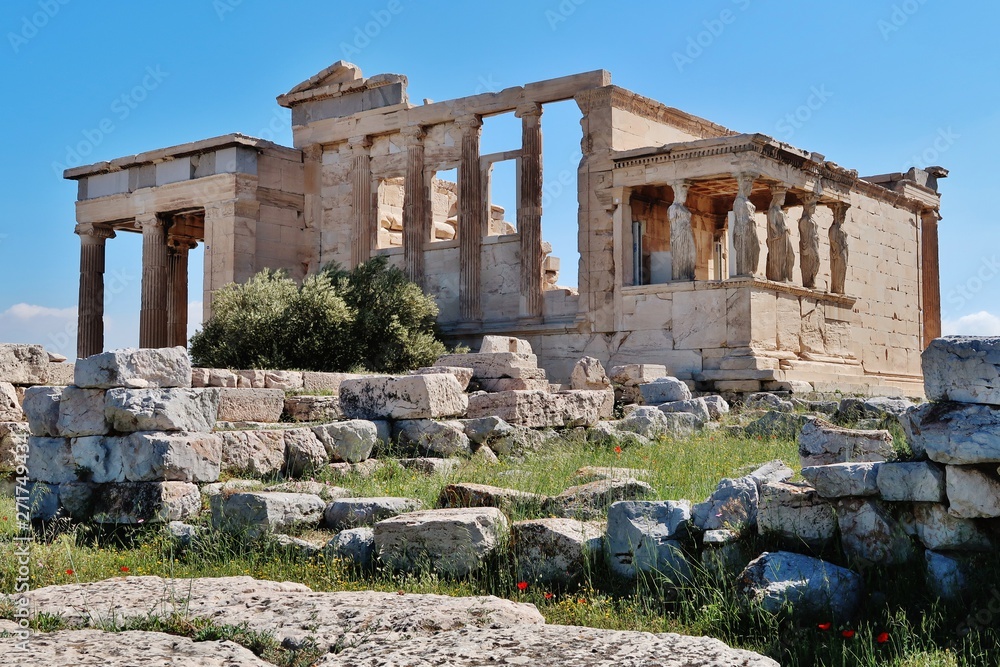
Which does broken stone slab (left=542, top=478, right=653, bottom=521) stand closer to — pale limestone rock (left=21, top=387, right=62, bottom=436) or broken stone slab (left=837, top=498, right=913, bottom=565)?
broken stone slab (left=837, top=498, right=913, bottom=565)

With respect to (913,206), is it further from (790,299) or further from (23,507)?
(23,507)

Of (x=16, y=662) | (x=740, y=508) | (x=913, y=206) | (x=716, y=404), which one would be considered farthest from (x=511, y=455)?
(x=913, y=206)

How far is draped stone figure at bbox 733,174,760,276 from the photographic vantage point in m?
17.0

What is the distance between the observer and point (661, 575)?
5.82 meters

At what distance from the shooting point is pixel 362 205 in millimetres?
21156

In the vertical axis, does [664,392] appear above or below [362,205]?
below

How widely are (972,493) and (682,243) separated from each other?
12080 millimetres

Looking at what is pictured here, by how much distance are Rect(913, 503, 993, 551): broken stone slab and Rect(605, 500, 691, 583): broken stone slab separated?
1.17m

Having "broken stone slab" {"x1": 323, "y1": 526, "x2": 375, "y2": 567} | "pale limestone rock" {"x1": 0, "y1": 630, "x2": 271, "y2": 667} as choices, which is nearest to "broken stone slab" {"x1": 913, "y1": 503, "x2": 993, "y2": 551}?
"broken stone slab" {"x1": 323, "y1": 526, "x2": 375, "y2": 567}

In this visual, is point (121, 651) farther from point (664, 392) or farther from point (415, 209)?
point (415, 209)

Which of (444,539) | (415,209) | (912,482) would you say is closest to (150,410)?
(444,539)

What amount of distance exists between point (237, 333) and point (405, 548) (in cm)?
1138

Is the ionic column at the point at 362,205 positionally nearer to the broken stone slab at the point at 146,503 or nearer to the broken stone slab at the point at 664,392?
the broken stone slab at the point at 664,392

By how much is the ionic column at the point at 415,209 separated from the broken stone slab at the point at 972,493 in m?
15.5
